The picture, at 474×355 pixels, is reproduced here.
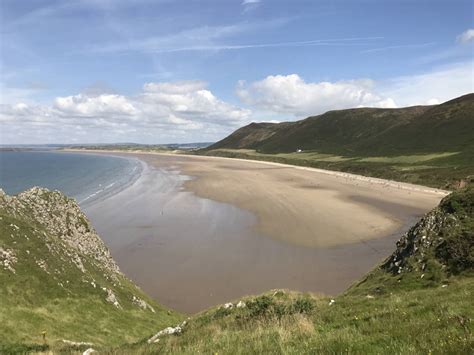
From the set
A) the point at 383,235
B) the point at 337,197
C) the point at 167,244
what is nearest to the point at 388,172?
the point at 337,197

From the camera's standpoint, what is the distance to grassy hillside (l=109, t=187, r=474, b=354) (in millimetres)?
8102

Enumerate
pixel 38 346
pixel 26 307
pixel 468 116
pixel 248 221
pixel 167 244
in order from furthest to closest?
pixel 468 116
pixel 248 221
pixel 167 244
pixel 26 307
pixel 38 346

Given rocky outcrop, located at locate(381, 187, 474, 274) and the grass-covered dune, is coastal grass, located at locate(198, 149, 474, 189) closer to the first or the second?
rocky outcrop, located at locate(381, 187, 474, 274)

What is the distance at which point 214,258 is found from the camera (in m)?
38.8

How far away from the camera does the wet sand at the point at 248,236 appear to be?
32.6 metres

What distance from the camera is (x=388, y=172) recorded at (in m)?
116

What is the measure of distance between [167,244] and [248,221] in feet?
51.4

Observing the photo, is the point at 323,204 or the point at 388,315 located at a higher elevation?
the point at 388,315

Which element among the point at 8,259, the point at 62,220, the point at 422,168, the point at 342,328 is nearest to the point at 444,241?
the point at 342,328

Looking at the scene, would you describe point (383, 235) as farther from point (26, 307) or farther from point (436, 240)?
point (26, 307)

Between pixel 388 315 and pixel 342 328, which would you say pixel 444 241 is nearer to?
pixel 388 315

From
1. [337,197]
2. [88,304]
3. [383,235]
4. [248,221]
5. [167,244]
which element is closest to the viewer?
[88,304]

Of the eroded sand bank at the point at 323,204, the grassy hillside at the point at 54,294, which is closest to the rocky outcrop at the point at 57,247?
the grassy hillside at the point at 54,294

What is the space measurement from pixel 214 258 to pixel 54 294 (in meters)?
20.5
